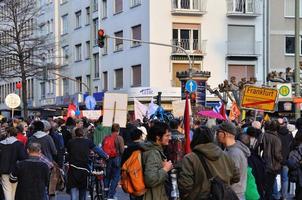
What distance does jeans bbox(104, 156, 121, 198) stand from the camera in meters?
16.2

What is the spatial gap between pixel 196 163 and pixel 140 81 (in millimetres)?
39528

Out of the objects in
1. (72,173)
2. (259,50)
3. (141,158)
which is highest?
(259,50)

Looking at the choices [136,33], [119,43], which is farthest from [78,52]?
[136,33]

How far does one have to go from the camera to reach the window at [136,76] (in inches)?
1849

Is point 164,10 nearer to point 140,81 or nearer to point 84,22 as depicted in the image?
point 140,81

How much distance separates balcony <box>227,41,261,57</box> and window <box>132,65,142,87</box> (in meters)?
5.94

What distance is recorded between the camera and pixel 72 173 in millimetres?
13688

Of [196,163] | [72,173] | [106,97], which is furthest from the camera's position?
[106,97]

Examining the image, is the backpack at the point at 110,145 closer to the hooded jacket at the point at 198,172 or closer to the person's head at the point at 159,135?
the person's head at the point at 159,135

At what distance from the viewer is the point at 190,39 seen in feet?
151

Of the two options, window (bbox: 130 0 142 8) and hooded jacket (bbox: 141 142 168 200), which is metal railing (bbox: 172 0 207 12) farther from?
hooded jacket (bbox: 141 142 168 200)

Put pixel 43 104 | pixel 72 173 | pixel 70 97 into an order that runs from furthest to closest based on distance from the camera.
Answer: pixel 43 104, pixel 70 97, pixel 72 173

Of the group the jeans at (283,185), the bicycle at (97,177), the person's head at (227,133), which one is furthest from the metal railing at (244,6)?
the person's head at (227,133)

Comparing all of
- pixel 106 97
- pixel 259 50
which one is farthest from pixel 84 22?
pixel 106 97
